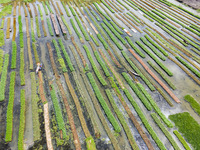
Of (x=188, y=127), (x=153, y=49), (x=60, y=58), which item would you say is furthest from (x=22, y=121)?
(x=153, y=49)

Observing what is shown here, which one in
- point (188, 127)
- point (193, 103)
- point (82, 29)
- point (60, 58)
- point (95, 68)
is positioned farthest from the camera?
point (82, 29)

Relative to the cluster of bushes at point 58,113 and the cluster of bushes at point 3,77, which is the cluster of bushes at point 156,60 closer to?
the cluster of bushes at point 58,113

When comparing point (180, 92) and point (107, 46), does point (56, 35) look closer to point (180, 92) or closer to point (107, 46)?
point (107, 46)

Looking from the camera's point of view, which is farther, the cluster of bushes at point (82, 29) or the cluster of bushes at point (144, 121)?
the cluster of bushes at point (82, 29)

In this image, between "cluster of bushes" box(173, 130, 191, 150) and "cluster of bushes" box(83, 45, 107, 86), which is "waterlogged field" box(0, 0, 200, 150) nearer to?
"cluster of bushes" box(173, 130, 191, 150)

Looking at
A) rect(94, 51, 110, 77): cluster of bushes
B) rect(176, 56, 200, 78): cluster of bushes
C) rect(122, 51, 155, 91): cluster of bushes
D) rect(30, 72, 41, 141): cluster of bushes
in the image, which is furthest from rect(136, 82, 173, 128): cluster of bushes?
rect(30, 72, 41, 141): cluster of bushes

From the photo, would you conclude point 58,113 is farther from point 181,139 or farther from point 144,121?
point 181,139

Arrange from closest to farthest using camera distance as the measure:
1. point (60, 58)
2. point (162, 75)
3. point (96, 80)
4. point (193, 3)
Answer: point (96, 80)
point (162, 75)
point (60, 58)
point (193, 3)

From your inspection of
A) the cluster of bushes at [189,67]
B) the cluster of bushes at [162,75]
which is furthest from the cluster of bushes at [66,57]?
the cluster of bushes at [189,67]
